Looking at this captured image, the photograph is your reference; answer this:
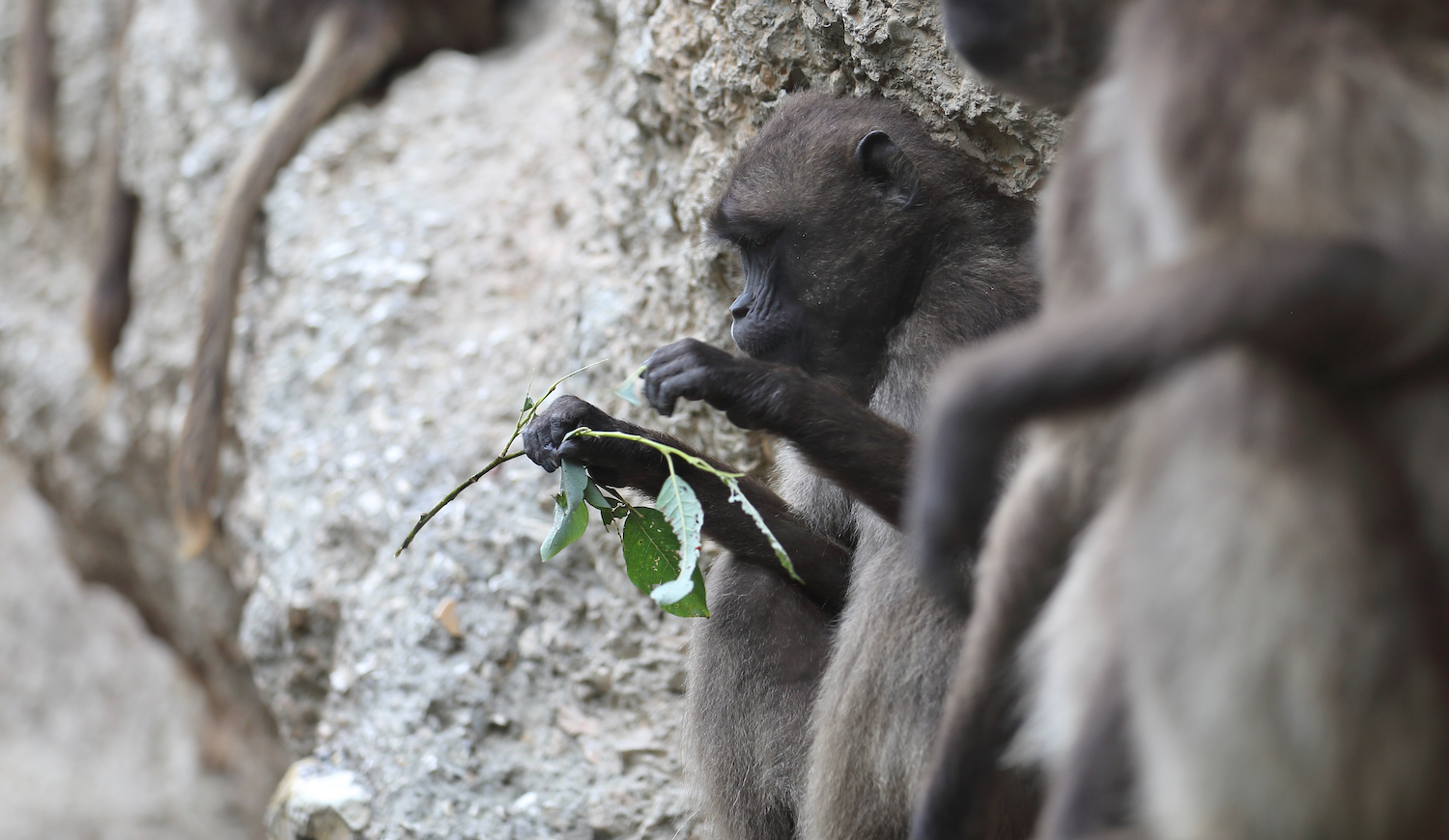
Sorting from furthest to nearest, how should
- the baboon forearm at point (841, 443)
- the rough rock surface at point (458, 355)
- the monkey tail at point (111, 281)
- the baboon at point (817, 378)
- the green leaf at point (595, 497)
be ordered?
1. the monkey tail at point (111, 281)
2. the rough rock surface at point (458, 355)
3. the green leaf at point (595, 497)
4. the baboon at point (817, 378)
5. the baboon forearm at point (841, 443)

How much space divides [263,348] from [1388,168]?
4.42 meters

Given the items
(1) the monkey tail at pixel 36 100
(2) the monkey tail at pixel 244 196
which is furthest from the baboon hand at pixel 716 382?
(1) the monkey tail at pixel 36 100

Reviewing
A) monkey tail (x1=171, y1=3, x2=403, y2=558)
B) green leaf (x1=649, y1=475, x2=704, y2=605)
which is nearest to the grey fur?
green leaf (x1=649, y1=475, x2=704, y2=605)

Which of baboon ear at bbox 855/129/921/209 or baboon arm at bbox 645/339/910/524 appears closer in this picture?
baboon arm at bbox 645/339/910/524

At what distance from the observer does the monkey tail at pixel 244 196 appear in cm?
495

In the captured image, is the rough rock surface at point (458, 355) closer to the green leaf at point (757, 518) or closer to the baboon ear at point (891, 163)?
the baboon ear at point (891, 163)

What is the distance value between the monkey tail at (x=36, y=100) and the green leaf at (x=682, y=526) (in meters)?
5.67

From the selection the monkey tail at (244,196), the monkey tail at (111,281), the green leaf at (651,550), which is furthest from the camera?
the monkey tail at (111,281)

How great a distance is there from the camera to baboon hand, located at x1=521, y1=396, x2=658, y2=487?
113 inches

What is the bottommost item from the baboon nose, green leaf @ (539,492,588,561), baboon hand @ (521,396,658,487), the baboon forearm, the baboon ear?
green leaf @ (539,492,588,561)

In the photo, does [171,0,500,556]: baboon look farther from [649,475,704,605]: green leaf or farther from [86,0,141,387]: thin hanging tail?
[649,475,704,605]: green leaf

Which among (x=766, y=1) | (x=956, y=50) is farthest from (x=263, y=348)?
(x=956, y=50)

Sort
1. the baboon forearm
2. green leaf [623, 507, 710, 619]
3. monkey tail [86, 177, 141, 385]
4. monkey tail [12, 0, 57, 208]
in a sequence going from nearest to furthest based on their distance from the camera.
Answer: the baboon forearm → green leaf [623, 507, 710, 619] → monkey tail [86, 177, 141, 385] → monkey tail [12, 0, 57, 208]

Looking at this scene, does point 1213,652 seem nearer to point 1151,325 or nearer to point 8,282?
point 1151,325
